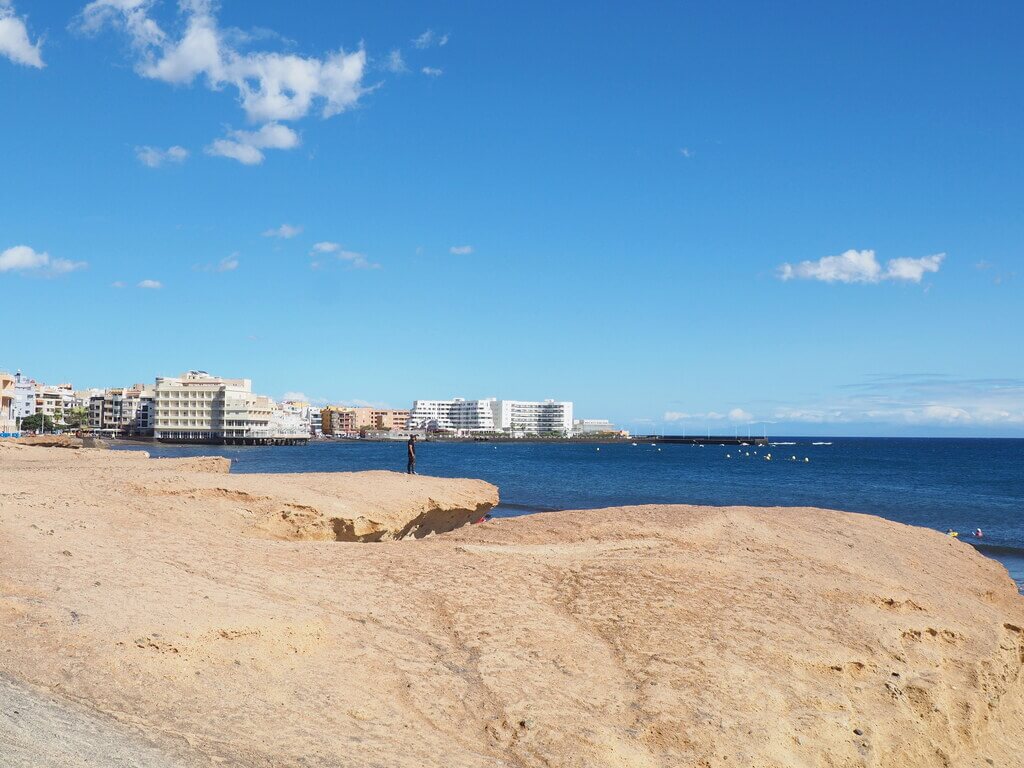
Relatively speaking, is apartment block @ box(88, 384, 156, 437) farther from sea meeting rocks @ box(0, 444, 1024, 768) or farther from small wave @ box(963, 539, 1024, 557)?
sea meeting rocks @ box(0, 444, 1024, 768)

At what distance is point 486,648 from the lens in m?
8.09

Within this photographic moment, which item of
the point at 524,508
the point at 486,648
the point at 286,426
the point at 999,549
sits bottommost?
the point at 999,549

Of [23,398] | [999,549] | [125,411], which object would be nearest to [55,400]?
[125,411]

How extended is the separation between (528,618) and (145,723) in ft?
13.9

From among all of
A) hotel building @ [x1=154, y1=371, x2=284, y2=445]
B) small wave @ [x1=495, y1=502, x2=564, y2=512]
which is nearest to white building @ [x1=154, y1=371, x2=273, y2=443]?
hotel building @ [x1=154, y1=371, x2=284, y2=445]

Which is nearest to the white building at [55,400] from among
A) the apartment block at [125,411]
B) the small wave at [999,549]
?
the apartment block at [125,411]

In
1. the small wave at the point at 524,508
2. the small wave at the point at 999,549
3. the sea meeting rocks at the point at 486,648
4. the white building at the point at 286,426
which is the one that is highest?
the white building at the point at 286,426

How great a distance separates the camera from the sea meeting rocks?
6145mm

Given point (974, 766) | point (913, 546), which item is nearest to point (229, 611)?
point (974, 766)

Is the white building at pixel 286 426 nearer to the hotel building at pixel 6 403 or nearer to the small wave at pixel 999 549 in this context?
the hotel building at pixel 6 403

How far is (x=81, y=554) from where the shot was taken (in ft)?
30.7

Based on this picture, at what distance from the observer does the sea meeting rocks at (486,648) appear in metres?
6.14

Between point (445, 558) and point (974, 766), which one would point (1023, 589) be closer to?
point (974, 766)

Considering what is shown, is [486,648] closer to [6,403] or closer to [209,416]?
[6,403]
